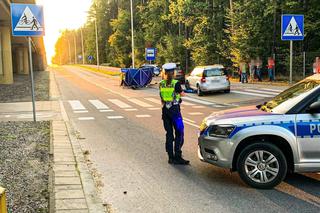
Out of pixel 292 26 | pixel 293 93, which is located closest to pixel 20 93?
pixel 292 26

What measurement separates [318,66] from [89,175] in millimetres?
18691

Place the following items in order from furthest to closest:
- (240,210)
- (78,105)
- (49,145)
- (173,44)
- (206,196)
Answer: (173,44), (78,105), (49,145), (206,196), (240,210)

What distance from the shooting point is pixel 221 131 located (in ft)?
20.1

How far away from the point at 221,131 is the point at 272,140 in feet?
2.35

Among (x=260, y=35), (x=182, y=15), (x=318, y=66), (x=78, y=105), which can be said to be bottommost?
(x=78, y=105)

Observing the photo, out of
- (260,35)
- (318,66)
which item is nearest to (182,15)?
(260,35)

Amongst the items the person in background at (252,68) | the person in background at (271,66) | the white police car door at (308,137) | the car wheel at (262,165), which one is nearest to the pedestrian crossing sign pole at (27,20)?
the car wheel at (262,165)

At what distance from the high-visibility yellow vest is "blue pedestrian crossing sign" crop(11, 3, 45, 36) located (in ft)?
19.1

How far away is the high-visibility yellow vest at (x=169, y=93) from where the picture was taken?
24.2 feet

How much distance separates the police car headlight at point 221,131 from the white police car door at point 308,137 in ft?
2.97

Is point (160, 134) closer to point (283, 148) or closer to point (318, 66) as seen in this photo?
point (283, 148)

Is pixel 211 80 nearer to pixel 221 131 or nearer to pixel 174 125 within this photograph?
pixel 174 125

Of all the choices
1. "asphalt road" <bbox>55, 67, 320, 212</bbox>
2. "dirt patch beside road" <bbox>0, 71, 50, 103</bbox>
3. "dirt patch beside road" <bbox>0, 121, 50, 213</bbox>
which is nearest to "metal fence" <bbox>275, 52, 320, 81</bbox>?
"dirt patch beside road" <bbox>0, 71, 50, 103</bbox>

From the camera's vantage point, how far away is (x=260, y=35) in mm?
31672
